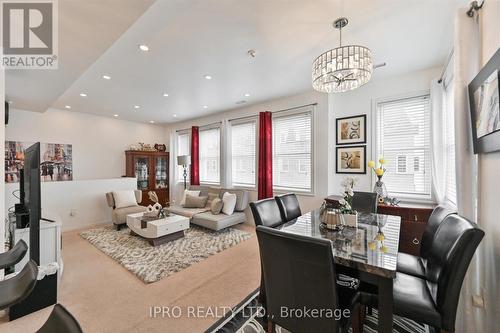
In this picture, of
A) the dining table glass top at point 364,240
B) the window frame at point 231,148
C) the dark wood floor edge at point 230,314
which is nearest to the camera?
the dining table glass top at point 364,240

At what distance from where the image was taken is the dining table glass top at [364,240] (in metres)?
1.19

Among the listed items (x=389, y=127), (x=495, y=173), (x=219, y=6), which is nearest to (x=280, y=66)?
(x=219, y=6)

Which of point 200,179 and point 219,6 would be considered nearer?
point 219,6

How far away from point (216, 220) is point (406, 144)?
→ 11.2ft

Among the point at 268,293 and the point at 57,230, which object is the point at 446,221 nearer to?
the point at 268,293

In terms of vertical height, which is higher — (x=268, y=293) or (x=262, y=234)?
(x=262, y=234)

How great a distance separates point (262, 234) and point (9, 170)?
576cm

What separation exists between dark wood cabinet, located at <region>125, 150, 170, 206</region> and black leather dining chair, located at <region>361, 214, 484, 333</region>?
5.99 m

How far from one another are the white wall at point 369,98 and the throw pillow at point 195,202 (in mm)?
2823

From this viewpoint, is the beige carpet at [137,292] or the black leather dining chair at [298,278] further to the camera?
the beige carpet at [137,292]

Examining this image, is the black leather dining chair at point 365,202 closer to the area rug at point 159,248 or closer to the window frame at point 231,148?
the area rug at point 159,248

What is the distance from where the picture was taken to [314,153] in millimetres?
3863

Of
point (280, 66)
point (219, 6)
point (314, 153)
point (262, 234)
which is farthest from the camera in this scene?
point (314, 153)

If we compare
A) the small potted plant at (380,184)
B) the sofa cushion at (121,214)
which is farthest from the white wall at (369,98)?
the sofa cushion at (121,214)
